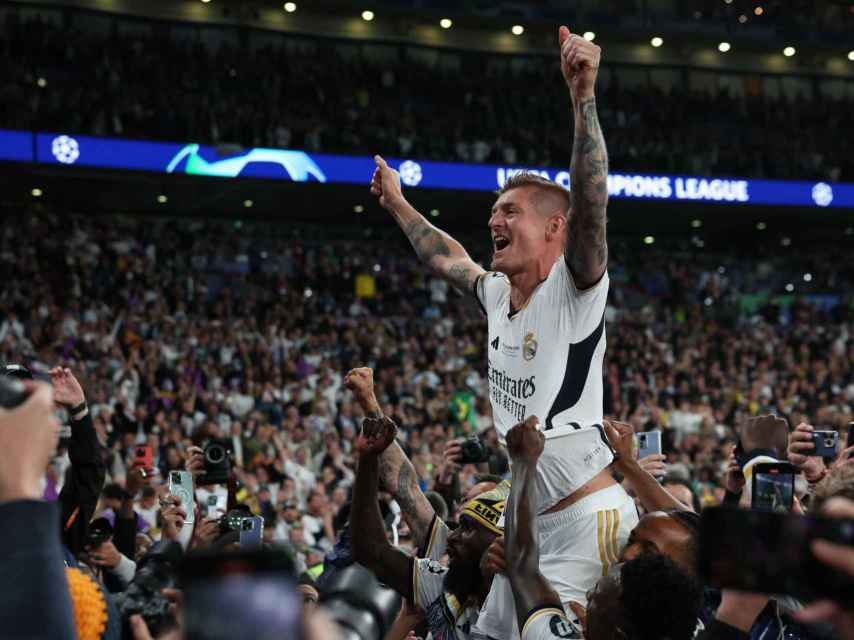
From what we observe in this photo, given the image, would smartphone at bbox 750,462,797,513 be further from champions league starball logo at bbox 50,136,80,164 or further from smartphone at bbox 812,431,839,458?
champions league starball logo at bbox 50,136,80,164

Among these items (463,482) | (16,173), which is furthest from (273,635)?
(16,173)

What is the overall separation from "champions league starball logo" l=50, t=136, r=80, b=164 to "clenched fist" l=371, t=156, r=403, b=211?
1601 centimetres

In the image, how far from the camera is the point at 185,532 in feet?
12.9

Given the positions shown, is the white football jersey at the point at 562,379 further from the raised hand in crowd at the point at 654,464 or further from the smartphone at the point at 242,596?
the smartphone at the point at 242,596

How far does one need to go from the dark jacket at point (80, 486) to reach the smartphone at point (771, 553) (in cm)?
291

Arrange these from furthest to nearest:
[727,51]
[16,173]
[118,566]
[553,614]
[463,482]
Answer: [727,51]
[16,173]
[463,482]
[118,566]
[553,614]

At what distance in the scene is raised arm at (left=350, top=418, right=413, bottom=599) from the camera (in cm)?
399

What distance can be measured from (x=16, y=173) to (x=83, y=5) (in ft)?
19.9

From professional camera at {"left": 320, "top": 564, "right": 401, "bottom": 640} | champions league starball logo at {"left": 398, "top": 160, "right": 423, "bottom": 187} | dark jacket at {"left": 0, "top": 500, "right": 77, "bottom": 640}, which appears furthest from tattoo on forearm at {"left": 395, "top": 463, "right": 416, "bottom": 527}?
champions league starball logo at {"left": 398, "top": 160, "right": 423, "bottom": 187}

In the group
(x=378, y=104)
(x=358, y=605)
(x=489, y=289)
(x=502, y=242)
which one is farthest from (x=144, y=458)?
(x=378, y=104)

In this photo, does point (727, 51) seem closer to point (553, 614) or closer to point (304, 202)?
point (304, 202)

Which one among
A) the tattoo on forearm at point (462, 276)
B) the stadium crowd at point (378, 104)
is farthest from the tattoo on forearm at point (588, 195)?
the stadium crowd at point (378, 104)

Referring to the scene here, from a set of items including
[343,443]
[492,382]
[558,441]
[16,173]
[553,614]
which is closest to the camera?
[553,614]

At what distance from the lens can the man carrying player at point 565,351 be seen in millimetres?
3467
